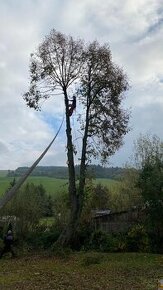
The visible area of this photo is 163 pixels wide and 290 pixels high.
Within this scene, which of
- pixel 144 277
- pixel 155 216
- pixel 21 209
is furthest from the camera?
pixel 21 209

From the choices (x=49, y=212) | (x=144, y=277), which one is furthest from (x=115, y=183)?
(x=144, y=277)

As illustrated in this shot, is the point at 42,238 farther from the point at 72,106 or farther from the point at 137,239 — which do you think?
the point at 72,106

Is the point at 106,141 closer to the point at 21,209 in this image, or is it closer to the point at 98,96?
the point at 98,96

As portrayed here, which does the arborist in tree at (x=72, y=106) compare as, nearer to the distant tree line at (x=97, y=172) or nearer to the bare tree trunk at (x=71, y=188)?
the bare tree trunk at (x=71, y=188)

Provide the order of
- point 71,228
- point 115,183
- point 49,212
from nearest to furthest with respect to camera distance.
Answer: point 71,228, point 49,212, point 115,183

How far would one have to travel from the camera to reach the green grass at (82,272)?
15.3 m

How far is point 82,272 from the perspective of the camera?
1839 cm

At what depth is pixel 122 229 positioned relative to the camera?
2961 cm

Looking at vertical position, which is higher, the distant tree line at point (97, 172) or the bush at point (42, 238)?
the distant tree line at point (97, 172)

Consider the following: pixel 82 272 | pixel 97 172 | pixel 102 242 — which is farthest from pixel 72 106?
pixel 82 272

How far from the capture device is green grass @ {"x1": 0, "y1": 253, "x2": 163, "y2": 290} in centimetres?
1531

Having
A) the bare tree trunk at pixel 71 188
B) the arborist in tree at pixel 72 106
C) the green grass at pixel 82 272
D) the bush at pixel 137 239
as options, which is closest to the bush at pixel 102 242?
the bush at pixel 137 239

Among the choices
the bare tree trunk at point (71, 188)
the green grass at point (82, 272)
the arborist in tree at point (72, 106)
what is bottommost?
the green grass at point (82, 272)

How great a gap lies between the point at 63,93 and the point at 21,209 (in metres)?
9.01
